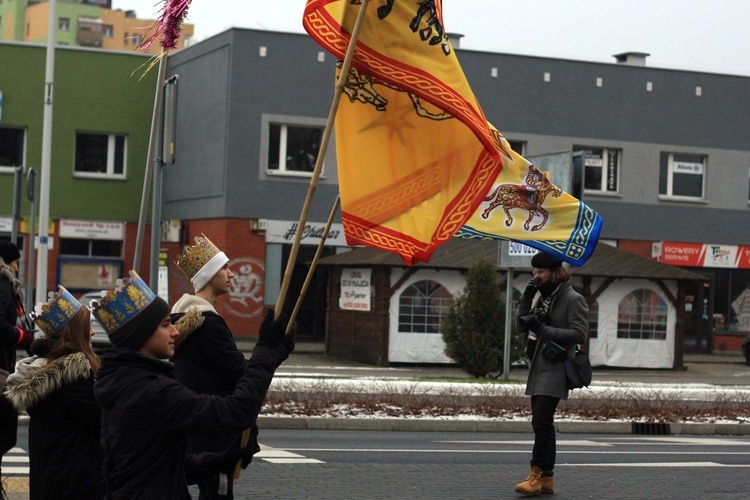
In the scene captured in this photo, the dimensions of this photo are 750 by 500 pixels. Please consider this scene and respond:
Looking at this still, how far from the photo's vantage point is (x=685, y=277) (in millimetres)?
30453

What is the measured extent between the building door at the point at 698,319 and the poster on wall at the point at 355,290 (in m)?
12.1

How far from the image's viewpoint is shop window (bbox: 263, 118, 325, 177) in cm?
3459

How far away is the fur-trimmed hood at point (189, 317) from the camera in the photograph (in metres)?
5.89

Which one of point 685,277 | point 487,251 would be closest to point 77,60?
point 487,251

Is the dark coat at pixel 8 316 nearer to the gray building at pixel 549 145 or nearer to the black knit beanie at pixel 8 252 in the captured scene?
the black knit beanie at pixel 8 252

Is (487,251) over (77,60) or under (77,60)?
under

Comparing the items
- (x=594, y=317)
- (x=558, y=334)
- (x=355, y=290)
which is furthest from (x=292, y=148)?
(x=558, y=334)

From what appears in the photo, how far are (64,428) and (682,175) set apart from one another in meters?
34.5

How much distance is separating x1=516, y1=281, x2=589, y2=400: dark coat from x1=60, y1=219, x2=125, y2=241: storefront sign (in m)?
28.6

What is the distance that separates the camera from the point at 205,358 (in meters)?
5.92

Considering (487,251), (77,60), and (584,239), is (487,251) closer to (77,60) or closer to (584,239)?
(77,60)

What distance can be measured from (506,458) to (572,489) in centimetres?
239

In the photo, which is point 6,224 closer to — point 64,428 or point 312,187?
point 64,428

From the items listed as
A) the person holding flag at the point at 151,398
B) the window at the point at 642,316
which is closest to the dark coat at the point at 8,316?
the person holding flag at the point at 151,398
